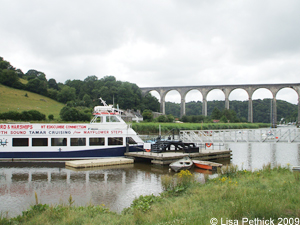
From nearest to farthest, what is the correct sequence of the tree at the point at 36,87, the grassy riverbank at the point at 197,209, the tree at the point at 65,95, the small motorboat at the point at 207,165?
the grassy riverbank at the point at 197,209 → the small motorboat at the point at 207,165 → the tree at the point at 36,87 → the tree at the point at 65,95

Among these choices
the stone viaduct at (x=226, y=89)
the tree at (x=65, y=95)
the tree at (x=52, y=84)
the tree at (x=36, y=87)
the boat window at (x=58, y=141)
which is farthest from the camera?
the tree at (x=52, y=84)

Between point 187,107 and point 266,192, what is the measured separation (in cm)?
16473

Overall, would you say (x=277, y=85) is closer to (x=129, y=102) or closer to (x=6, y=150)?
(x=129, y=102)

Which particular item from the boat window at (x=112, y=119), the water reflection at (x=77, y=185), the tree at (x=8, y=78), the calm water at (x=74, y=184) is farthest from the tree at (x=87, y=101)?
the water reflection at (x=77, y=185)

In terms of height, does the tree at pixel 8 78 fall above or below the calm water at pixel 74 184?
above

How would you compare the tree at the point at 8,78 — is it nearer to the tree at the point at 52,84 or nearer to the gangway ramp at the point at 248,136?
the tree at the point at 52,84

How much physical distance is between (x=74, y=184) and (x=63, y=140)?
368 inches

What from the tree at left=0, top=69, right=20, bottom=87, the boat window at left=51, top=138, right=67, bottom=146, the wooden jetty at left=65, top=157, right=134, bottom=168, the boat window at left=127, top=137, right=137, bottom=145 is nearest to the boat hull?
the boat window at left=51, top=138, right=67, bottom=146

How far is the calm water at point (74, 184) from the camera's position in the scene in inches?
540

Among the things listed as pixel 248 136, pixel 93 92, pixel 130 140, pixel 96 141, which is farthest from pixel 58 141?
pixel 93 92

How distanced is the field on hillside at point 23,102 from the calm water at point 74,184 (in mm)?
51221

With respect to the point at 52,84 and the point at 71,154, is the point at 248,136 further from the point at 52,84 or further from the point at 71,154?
the point at 52,84

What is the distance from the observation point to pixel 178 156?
25.0m

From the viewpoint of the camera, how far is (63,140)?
25.9m
